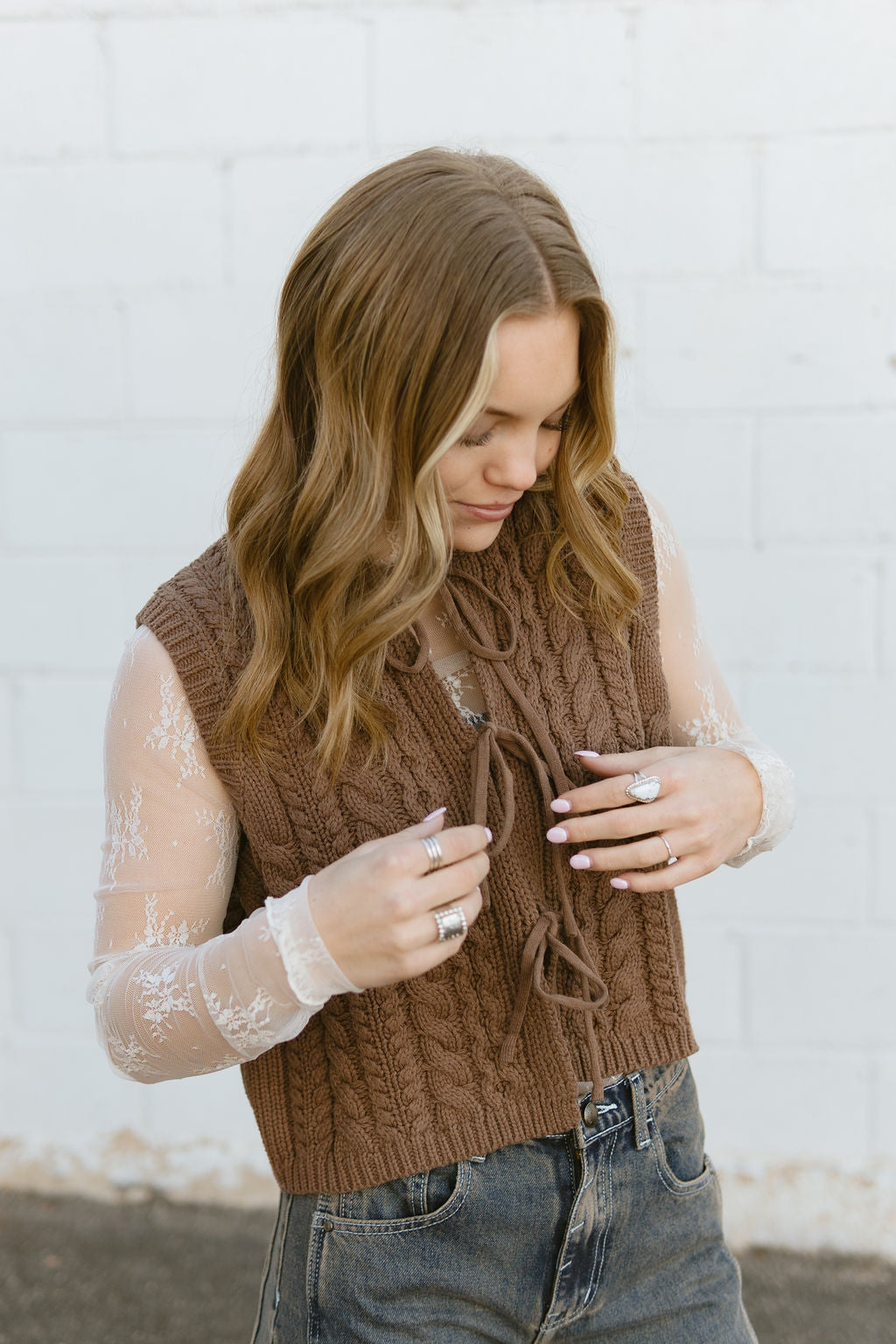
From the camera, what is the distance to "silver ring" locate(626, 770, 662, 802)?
102 cm

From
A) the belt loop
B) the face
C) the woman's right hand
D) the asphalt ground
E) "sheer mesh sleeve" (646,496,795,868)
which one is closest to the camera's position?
the woman's right hand

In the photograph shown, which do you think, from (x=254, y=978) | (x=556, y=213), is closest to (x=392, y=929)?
(x=254, y=978)

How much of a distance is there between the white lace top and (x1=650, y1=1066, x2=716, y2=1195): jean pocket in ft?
0.90

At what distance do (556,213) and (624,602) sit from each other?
14.7 inches

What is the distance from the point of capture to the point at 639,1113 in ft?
3.62

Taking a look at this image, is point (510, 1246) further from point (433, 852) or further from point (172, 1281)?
point (172, 1281)

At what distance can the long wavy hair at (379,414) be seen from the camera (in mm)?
978

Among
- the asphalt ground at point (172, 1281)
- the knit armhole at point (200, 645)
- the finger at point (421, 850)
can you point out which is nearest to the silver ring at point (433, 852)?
the finger at point (421, 850)

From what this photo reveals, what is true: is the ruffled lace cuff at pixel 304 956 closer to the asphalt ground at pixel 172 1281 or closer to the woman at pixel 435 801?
the woman at pixel 435 801

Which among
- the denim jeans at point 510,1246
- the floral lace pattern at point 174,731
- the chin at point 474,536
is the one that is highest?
the chin at point 474,536

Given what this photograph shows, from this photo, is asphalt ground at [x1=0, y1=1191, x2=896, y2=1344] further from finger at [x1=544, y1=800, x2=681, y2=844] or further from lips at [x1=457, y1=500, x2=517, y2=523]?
lips at [x1=457, y1=500, x2=517, y2=523]

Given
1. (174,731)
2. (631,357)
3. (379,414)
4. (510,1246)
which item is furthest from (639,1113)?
(631,357)

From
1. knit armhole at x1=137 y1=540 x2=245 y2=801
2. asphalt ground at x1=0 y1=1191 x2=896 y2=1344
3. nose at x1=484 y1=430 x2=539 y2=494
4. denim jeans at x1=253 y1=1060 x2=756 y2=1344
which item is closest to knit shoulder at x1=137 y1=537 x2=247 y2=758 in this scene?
knit armhole at x1=137 y1=540 x2=245 y2=801

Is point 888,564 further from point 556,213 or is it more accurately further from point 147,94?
point 147,94
